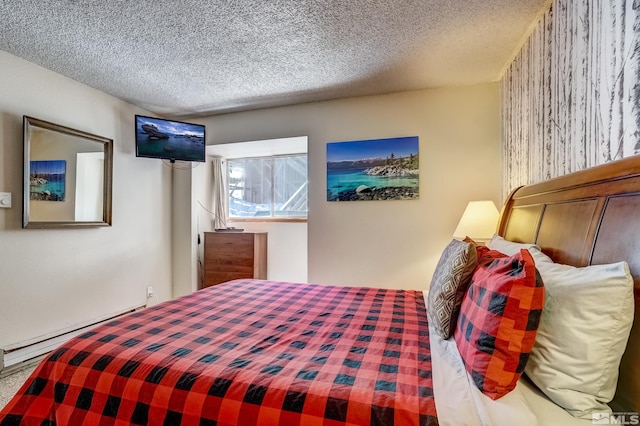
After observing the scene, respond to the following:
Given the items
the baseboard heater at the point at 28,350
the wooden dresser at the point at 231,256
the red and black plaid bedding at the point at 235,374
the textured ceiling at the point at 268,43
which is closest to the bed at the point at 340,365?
the red and black plaid bedding at the point at 235,374

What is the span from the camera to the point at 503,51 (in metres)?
2.23

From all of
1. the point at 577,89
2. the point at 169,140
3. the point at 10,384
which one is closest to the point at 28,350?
the point at 10,384

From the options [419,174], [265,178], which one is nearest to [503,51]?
[419,174]

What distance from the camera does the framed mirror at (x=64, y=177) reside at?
234 centimetres

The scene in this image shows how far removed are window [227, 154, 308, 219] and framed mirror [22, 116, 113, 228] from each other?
64.5 inches

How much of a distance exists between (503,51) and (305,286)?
2.38 m

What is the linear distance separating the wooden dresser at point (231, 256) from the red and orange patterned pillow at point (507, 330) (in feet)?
9.29

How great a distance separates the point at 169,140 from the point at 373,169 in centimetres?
226

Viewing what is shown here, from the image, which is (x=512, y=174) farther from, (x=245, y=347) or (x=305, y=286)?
(x=245, y=347)

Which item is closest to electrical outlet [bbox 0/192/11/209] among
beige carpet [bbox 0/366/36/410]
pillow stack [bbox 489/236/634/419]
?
beige carpet [bbox 0/366/36/410]

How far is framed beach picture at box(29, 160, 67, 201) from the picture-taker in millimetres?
2357

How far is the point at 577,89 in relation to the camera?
1.46 metres

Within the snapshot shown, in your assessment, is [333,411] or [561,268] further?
[561,268]

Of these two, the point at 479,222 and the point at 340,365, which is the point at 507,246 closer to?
the point at 479,222
